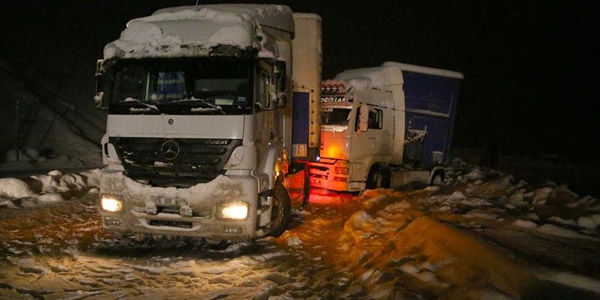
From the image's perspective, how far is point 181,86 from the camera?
21.7 feet

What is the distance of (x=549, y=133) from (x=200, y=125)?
4804 cm

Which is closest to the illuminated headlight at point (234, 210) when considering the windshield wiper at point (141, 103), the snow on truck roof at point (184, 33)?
the windshield wiper at point (141, 103)

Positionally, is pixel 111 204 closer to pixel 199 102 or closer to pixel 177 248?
pixel 177 248

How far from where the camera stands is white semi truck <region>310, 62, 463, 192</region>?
1192 centimetres

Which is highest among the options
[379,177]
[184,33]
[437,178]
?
[184,33]

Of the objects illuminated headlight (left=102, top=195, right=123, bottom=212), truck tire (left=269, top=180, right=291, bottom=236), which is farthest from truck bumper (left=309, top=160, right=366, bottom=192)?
illuminated headlight (left=102, top=195, right=123, bottom=212)

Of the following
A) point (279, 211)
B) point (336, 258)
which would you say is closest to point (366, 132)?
point (279, 211)

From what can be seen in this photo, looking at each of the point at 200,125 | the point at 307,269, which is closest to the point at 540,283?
the point at 307,269

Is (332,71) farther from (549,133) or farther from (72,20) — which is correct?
(72,20)

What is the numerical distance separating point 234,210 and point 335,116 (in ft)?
21.1

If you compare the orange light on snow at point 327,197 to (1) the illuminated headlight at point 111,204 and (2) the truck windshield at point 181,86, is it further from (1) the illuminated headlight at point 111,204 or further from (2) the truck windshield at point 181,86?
(1) the illuminated headlight at point 111,204

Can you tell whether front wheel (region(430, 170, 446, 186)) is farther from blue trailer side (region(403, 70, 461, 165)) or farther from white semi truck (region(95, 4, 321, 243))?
white semi truck (region(95, 4, 321, 243))

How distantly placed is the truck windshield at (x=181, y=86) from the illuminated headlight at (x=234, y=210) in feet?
4.22

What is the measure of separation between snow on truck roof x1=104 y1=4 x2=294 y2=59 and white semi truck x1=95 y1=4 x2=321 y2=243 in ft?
0.05
